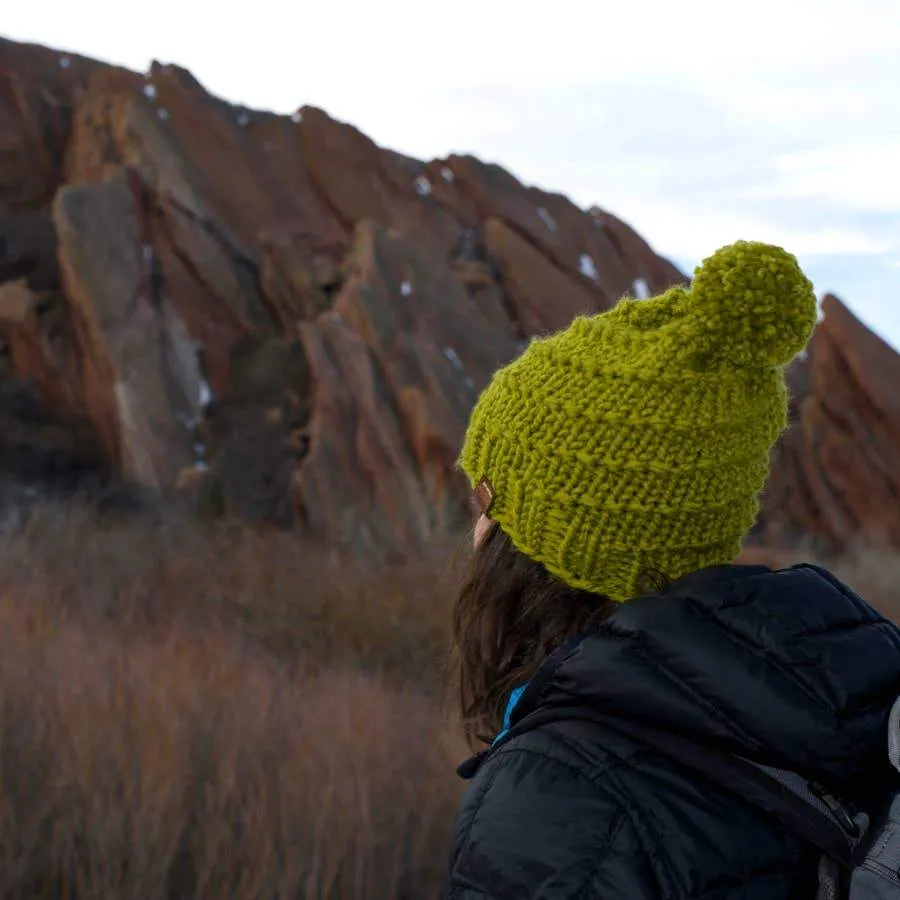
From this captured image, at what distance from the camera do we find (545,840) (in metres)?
1.13

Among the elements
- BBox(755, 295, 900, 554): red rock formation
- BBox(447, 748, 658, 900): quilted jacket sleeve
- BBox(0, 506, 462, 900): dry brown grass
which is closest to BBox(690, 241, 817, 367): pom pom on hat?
BBox(447, 748, 658, 900): quilted jacket sleeve

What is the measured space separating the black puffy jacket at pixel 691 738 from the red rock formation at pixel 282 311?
7194 millimetres

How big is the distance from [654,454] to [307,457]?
10.4 m

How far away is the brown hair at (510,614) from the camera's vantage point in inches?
64.7

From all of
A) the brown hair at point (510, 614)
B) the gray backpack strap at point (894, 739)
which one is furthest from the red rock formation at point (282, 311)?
the gray backpack strap at point (894, 739)

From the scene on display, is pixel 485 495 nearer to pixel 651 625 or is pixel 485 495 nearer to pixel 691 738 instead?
pixel 651 625

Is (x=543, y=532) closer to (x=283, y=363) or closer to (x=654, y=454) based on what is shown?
(x=654, y=454)

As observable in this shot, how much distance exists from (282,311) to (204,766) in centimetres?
1192

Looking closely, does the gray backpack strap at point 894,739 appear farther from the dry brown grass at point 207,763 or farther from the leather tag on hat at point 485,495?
the dry brown grass at point 207,763

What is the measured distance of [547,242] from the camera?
1784cm

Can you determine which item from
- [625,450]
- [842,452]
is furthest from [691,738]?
[842,452]

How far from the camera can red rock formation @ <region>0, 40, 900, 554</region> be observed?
11.8 metres

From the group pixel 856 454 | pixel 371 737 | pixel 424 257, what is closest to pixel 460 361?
pixel 424 257

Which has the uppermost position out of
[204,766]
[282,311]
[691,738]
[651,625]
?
[282,311]
